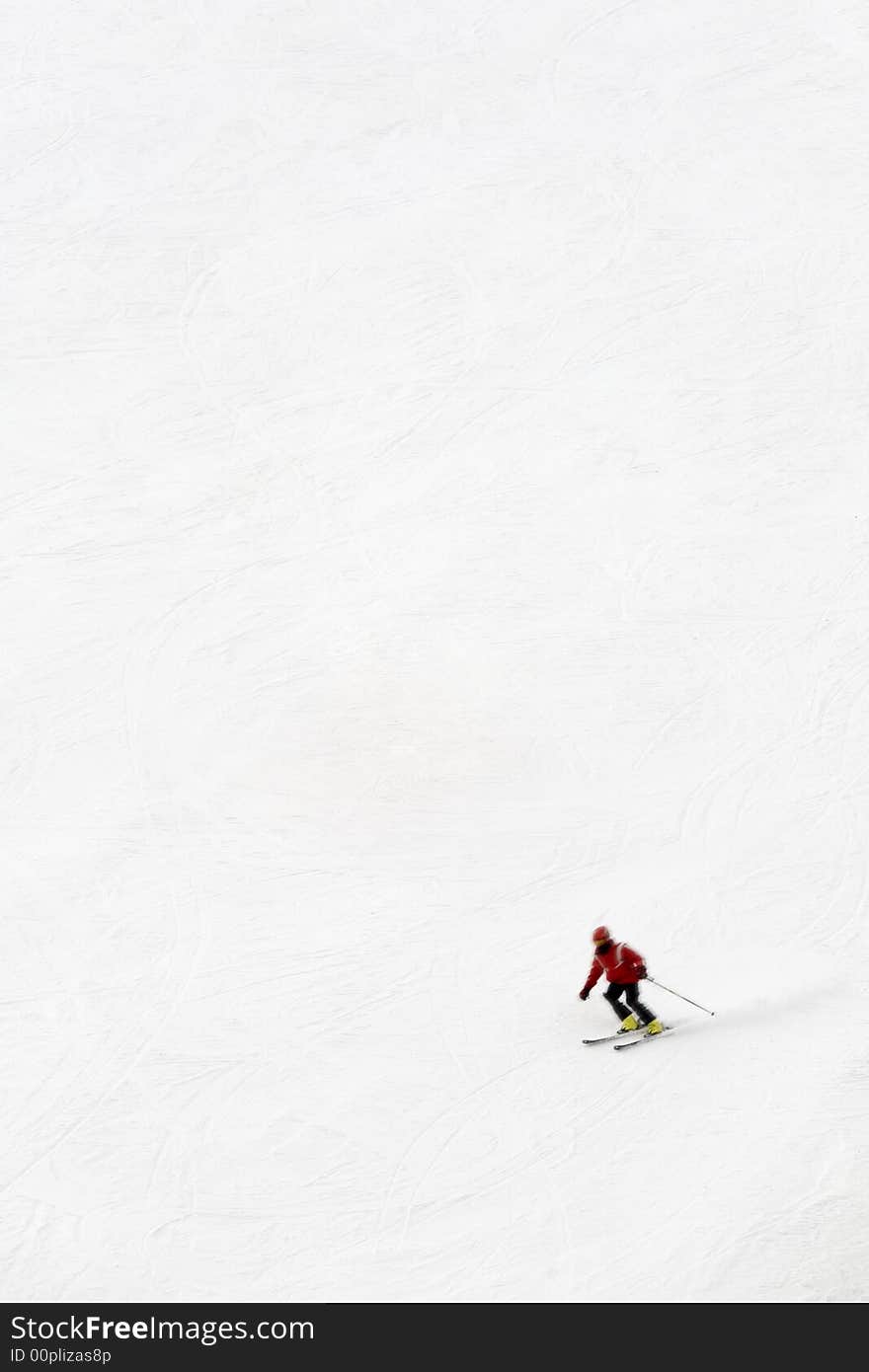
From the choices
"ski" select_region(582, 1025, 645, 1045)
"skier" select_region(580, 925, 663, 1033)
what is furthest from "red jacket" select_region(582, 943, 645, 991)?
"ski" select_region(582, 1025, 645, 1045)

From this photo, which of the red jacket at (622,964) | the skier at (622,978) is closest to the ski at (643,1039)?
the skier at (622,978)

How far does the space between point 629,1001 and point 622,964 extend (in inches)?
13.6

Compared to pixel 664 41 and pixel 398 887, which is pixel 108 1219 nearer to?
pixel 398 887

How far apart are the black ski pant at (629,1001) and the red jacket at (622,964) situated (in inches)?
1.9

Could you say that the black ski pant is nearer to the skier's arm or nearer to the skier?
the skier

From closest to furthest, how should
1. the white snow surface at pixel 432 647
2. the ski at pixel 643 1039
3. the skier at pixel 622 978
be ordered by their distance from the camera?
the white snow surface at pixel 432 647 < the skier at pixel 622 978 < the ski at pixel 643 1039

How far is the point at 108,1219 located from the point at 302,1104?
1662 millimetres

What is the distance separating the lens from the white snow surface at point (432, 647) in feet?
45.8

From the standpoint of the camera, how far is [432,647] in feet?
61.2

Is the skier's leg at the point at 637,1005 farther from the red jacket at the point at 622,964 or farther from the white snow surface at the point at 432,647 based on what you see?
the white snow surface at the point at 432,647

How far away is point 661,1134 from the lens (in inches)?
554

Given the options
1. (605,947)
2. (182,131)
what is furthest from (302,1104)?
(182,131)

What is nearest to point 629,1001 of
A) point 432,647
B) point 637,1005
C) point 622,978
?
point 637,1005
